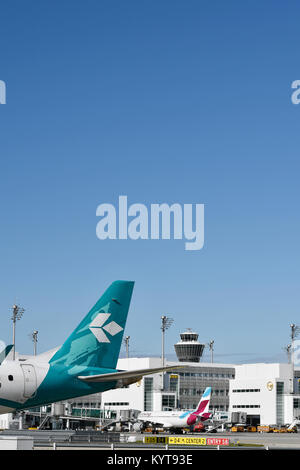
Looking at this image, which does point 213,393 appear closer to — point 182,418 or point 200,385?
point 200,385

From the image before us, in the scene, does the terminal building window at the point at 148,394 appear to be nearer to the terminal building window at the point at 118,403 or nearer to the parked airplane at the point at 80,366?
the terminal building window at the point at 118,403

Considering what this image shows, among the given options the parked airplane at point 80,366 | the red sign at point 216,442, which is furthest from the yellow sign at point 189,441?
the parked airplane at point 80,366

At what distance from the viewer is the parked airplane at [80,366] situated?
42.8m

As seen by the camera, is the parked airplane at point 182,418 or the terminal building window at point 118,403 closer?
the parked airplane at point 182,418

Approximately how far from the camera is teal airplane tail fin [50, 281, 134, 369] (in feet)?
147

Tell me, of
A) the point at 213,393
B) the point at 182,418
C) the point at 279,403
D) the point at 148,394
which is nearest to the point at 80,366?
the point at 182,418

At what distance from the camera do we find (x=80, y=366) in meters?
44.3

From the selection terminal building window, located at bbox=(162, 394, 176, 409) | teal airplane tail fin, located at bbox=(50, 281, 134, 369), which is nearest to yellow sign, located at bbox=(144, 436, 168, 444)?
teal airplane tail fin, located at bbox=(50, 281, 134, 369)

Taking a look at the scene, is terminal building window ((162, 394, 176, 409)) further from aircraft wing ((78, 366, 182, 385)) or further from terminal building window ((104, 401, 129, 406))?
aircraft wing ((78, 366, 182, 385))

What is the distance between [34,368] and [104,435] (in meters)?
30.3

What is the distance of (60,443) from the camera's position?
66500 mm

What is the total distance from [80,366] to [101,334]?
2356 mm
